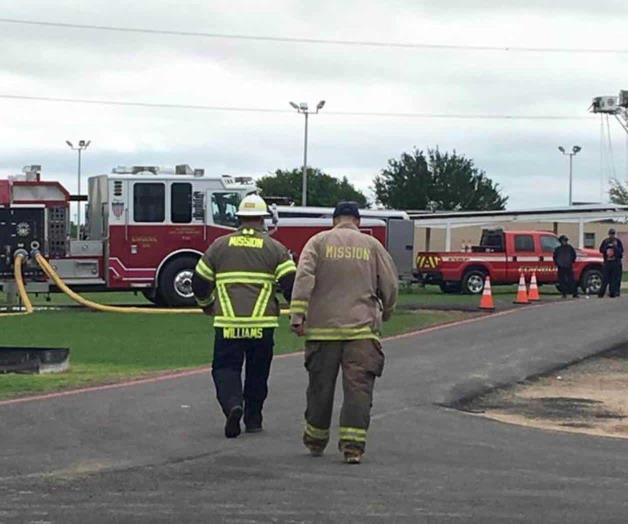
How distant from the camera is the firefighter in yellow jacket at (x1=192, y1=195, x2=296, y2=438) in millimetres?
9523

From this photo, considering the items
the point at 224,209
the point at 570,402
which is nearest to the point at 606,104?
the point at 224,209

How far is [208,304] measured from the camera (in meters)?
9.71

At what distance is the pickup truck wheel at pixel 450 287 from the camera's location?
3391 cm

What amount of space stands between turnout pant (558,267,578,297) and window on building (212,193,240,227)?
9.17 meters

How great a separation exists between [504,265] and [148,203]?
449 inches

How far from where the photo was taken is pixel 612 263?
29484mm

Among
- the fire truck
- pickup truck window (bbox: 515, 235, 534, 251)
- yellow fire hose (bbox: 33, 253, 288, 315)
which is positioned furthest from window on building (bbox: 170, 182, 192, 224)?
pickup truck window (bbox: 515, 235, 534, 251)

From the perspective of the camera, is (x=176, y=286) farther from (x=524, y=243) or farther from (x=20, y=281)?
(x=524, y=243)

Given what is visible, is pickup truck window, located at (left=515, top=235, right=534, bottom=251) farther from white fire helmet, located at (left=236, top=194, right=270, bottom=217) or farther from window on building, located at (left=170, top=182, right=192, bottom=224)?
white fire helmet, located at (left=236, top=194, right=270, bottom=217)

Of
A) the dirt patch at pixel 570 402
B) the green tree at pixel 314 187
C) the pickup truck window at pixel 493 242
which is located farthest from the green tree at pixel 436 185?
the dirt patch at pixel 570 402

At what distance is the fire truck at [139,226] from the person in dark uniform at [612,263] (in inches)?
320

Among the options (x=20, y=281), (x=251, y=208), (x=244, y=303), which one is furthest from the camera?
(x=20, y=281)

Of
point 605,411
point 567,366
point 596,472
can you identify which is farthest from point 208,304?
point 567,366

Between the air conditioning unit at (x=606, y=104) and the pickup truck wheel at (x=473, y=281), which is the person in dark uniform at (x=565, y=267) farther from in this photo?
the air conditioning unit at (x=606, y=104)
